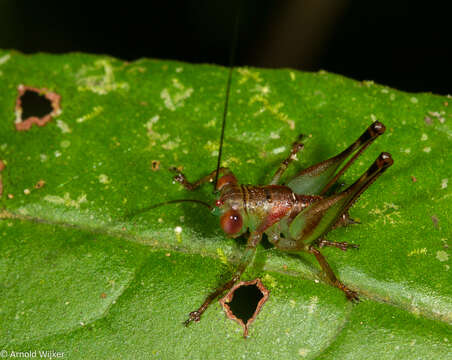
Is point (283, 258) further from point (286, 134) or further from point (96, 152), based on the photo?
point (96, 152)

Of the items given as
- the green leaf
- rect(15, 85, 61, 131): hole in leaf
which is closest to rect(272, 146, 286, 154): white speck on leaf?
the green leaf

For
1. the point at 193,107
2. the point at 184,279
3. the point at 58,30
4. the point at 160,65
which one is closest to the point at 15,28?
the point at 58,30

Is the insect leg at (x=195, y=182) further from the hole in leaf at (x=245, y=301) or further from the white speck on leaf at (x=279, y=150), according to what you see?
the hole in leaf at (x=245, y=301)

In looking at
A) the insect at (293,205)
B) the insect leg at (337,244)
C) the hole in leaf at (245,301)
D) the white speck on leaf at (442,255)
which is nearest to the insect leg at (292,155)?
the insect at (293,205)

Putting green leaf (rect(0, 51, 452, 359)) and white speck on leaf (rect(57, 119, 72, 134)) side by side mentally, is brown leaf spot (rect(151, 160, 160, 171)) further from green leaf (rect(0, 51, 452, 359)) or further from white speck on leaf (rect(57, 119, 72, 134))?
white speck on leaf (rect(57, 119, 72, 134))

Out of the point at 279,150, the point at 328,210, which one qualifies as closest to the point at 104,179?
the point at 279,150

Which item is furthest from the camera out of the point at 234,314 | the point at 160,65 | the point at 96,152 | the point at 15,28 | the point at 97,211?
the point at 15,28

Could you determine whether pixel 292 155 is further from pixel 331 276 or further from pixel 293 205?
pixel 331 276

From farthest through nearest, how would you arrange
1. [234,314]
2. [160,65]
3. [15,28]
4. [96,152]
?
[15,28] → [160,65] → [96,152] → [234,314]
